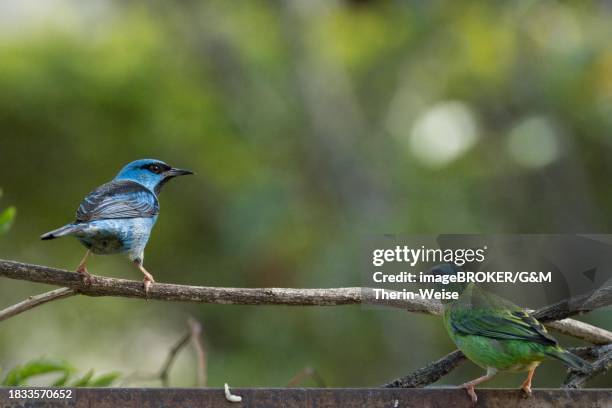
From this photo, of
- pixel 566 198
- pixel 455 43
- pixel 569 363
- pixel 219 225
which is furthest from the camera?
pixel 455 43

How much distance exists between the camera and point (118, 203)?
245 centimetres

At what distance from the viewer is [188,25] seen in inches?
305

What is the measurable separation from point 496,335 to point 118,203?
3.49 feet

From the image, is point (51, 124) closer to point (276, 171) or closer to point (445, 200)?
point (276, 171)

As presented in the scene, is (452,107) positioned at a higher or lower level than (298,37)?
lower

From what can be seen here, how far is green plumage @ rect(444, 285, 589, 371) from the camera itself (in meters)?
1.98

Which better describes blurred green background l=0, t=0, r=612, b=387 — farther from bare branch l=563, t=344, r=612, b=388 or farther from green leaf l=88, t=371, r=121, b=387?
bare branch l=563, t=344, r=612, b=388

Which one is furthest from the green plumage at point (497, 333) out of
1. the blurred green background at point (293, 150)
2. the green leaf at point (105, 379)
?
the blurred green background at point (293, 150)

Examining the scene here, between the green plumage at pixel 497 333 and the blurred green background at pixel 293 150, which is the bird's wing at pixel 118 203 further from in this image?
the blurred green background at pixel 293 150

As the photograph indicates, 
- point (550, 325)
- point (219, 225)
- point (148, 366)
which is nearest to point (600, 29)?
point (219, 225)

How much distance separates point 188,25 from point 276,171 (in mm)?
1805

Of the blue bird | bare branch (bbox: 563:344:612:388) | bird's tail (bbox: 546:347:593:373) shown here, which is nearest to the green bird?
bird's tail (bbox: 546:347:593:373)

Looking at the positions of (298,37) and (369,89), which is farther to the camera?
(369,89)

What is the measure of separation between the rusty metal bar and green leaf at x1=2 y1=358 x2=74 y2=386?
462 millimetres
